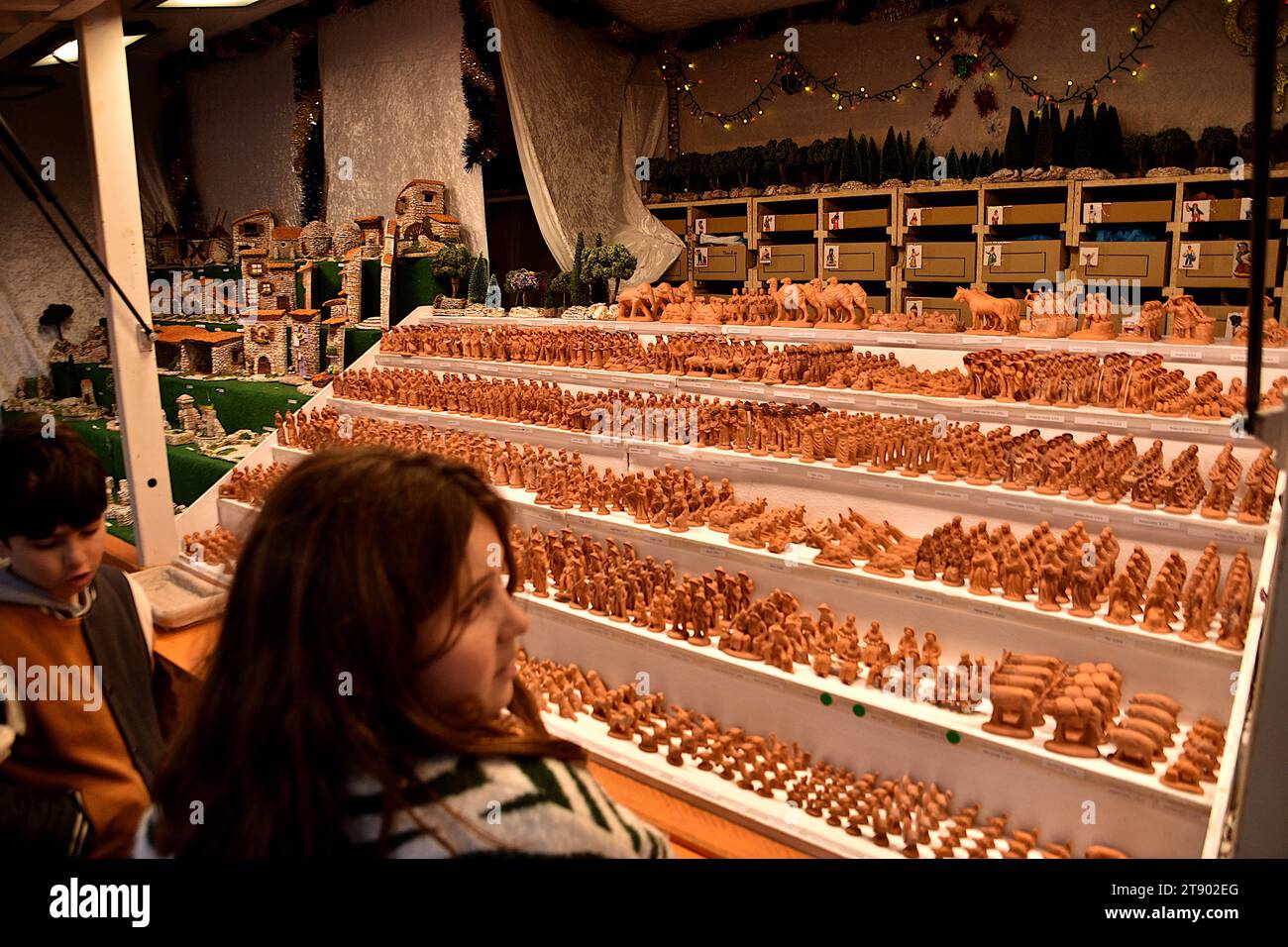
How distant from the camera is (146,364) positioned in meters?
4.20

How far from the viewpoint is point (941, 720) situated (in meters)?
2.37

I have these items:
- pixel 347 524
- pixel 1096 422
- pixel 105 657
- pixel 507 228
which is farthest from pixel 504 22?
pixel 347 524

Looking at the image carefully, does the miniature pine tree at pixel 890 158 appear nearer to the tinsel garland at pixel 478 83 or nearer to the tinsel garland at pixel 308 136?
the tinsel garland at pixel 478 83

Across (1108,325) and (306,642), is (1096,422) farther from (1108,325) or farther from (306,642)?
(306,642)

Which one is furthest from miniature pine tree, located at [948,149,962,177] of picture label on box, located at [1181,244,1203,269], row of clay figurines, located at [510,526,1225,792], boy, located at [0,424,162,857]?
boy, located at [0,424,162,857]

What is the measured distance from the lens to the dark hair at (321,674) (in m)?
0.77

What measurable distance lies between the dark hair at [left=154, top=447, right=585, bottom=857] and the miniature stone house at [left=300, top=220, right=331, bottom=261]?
348 inches

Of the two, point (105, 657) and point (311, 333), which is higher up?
point (311, 333)

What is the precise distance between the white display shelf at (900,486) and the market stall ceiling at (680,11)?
503cm

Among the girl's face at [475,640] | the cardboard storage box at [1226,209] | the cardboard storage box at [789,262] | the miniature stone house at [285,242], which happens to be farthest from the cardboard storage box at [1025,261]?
the miniature stone house at [285,242]

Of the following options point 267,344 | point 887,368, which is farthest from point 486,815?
point 267,344

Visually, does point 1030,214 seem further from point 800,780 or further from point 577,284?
point 800,780
